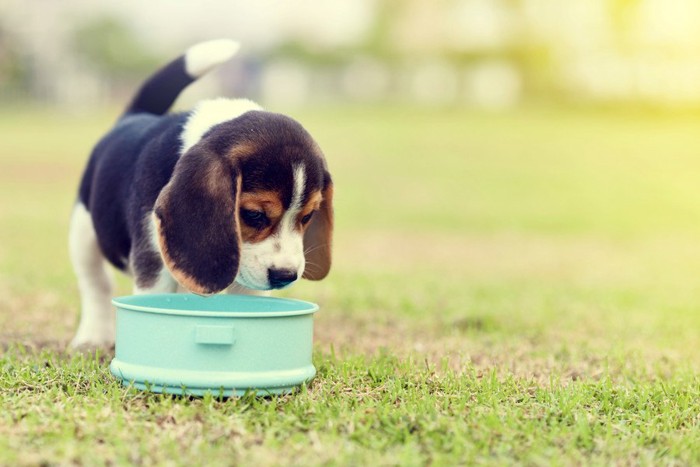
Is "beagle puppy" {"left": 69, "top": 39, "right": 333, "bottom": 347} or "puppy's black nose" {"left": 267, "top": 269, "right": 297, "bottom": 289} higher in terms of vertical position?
"beagle puppy" {"left": 69, "top": 39, "right": 333, "bottom": 347}

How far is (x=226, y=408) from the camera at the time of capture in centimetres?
383

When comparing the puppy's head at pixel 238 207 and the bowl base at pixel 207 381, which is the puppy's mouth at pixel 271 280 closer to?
the puppy's head at pixel 238 207

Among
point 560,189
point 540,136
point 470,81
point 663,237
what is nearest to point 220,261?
point 663,237

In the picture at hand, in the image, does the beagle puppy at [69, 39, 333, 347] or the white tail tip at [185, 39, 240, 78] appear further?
the white tail tip at [185, 39, 240, 78]

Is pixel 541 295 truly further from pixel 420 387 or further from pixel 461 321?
pixel 420 387

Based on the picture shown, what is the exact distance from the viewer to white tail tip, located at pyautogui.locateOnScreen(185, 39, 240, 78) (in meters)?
5.30

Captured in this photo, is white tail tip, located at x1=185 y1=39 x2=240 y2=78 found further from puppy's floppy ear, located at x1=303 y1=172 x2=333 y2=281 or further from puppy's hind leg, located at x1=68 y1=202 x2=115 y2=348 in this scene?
puppy's floppy ear, located at x1=303 y1=172 x2=333 y2=281

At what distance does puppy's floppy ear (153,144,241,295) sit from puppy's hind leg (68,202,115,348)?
4.21 feet

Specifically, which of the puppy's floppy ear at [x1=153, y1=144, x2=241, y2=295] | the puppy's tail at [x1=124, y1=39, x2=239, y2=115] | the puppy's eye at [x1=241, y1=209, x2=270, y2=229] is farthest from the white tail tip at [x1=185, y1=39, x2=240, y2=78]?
the puppy's eye at [x1=241, y1=209, x2=270, y2=229]

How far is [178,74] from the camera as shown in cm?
547

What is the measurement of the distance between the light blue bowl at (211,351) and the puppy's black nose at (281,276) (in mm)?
170

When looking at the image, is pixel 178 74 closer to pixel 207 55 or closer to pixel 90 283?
pixel 207 55

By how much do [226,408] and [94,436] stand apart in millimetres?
545

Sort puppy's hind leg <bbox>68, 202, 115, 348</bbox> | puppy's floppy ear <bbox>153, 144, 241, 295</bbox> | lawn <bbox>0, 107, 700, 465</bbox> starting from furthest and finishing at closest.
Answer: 1. puppy's hind leg <bbox>68, 202, 115, 348</bbox>
2. puppy's floppy ear <bbox>153, 144, 241, 295</bbox>
3. lawn <bbox>0, 107, 700, 465</bbox>
